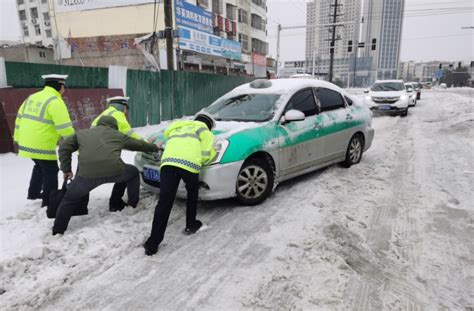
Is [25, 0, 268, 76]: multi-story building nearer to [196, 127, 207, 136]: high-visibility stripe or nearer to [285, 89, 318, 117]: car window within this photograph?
[285, 89, 318, 117]: car window

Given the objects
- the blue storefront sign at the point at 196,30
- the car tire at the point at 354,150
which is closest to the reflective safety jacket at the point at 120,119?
the car tire at the point at 354,150

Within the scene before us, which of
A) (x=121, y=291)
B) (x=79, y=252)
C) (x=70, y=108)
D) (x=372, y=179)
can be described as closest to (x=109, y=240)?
(x=79, y=252)

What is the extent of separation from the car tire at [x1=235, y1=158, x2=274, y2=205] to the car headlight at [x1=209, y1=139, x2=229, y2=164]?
36 centimetres


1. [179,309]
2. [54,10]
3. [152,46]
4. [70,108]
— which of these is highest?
→ [54,10]

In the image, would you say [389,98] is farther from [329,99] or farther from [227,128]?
[227,128]

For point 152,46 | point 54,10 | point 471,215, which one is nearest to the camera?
point 471,215

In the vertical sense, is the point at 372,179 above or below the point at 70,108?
below

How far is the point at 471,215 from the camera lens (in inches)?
167

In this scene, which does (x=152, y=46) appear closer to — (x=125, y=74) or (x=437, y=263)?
(x=125, y=74)

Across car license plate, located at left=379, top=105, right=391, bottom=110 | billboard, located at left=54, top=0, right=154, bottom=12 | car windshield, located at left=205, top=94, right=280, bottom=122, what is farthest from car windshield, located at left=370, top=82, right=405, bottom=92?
billboard, located at left=54, top=0, right=154, bottom=12

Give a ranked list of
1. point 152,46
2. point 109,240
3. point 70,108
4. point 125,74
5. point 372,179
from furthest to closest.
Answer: point 152,46, point 125,74, point 70,108, point 372,179, point 109,240

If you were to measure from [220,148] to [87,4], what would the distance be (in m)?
27.4

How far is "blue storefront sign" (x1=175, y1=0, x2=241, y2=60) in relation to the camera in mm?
20922

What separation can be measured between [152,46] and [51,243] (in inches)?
910
